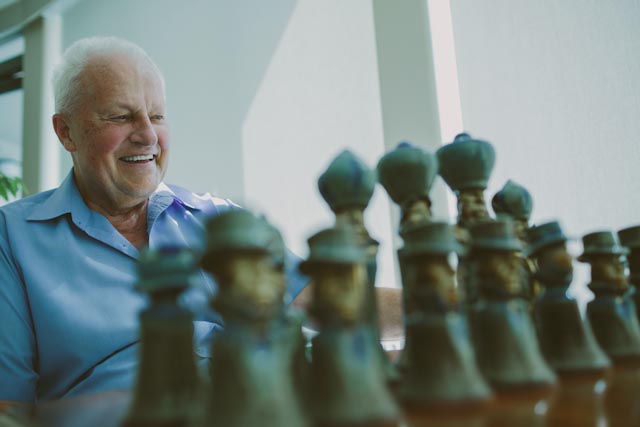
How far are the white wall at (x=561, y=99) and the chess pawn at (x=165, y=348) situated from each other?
1.20m

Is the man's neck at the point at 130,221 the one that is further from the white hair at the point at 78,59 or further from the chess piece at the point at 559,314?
the chess piece at the point at 559,314

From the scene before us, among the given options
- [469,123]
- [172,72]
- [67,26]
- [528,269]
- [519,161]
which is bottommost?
[528,269]

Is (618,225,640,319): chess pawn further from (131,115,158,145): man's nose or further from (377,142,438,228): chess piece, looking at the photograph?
(131,115,158,145): man's nose

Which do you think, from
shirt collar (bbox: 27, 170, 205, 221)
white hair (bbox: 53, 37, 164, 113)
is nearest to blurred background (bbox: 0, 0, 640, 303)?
shirt collar (bbox: 27, 170, 205, 221)

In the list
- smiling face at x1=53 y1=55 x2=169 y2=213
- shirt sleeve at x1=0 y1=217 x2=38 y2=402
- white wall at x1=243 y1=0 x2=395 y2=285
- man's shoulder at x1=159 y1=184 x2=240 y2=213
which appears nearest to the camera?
shirt sleeve at x1=0 y1=217 x2=38 y2=402

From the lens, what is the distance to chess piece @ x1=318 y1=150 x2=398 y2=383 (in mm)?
546

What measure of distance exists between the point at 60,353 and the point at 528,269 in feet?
3.16

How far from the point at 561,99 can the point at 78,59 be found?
1.33m

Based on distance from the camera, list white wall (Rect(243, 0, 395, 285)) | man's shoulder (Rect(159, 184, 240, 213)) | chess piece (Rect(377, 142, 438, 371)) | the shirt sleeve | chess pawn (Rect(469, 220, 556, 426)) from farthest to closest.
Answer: white wall (Rect(243, 0, 395, 285))
man's shoulder (Rect(159, 184, 240, 213))
the shirt sleeve
chess piece (Rect(377, 142, 438, 371))
chess pawn (Rect(469, 220, 556, 426))

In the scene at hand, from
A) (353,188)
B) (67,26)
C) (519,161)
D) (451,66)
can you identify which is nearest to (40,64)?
(67,26)

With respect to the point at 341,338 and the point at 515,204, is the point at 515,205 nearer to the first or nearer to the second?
the point at 515,204

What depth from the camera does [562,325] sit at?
21.4 inches

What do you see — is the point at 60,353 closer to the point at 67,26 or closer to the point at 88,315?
the point at 88,315

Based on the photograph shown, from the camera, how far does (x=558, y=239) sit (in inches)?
21.5
